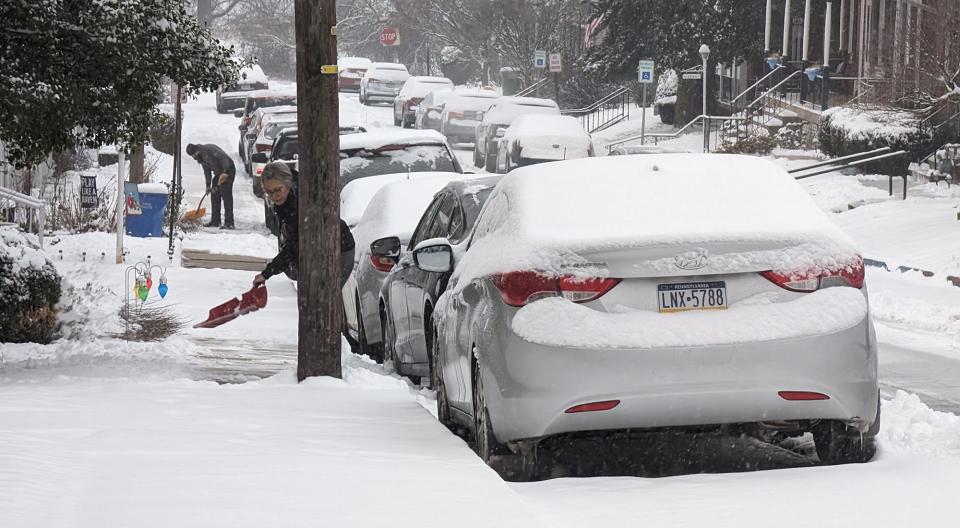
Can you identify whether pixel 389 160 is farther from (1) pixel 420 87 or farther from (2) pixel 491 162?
(1) pixel 420 87

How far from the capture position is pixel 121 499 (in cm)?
559

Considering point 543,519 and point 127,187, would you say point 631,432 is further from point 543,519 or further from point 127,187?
point 127,187

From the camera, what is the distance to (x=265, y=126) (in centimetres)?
3288

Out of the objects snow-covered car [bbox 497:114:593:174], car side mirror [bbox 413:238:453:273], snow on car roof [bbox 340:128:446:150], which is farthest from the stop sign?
car side mirror [bbox 413:238:453:273]

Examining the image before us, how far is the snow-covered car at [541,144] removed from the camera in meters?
33.4

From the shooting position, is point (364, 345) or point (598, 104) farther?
point (598, 104)

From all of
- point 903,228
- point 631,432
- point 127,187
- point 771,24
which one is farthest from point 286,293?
point 771,24

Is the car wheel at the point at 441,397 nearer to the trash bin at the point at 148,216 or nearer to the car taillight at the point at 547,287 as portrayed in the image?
the car taillight at the point at 547,287

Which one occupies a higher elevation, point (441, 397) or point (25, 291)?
point (25, 291)

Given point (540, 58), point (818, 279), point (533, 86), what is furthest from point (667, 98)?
point (818, 279)

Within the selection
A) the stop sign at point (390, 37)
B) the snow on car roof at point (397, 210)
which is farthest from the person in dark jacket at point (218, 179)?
the stop sign at point (390, 37)

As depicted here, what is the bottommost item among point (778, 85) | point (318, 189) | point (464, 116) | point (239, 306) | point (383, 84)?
point (239, 306)

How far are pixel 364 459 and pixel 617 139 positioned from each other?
41076 mm

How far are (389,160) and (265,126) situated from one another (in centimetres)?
1390
